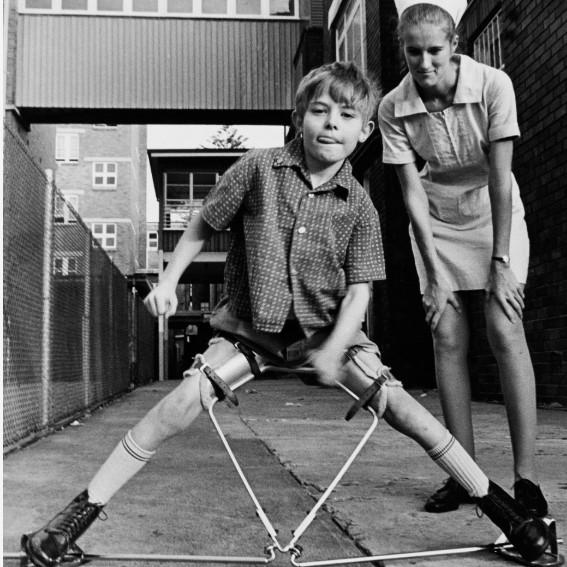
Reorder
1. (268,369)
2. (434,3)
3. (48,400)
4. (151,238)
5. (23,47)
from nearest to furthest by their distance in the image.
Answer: (268,369) < (434,3) < (48,400) < (23,47) < (151,238)

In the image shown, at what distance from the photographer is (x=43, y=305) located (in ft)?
18.9

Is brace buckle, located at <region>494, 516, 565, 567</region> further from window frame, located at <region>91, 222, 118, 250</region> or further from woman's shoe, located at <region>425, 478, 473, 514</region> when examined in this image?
window frame, located at <region>91, 222, 118, 250</region>

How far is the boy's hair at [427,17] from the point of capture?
2.72m

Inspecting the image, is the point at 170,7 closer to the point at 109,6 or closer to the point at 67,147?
the point at 109,6

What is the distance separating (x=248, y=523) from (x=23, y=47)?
16453 millimetres

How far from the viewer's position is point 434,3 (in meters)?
2.75

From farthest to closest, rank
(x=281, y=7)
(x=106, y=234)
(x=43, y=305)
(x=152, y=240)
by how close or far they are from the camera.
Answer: (x=152, y=240) < (x=106, y=234) < (x=281, y=7) < (x=43, y=305)

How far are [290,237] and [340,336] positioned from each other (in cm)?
35

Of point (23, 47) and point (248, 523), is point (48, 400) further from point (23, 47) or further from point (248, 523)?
point (23, 47)

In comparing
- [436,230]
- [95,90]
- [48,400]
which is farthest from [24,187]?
[95,90]

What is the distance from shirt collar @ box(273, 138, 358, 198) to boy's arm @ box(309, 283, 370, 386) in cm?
32

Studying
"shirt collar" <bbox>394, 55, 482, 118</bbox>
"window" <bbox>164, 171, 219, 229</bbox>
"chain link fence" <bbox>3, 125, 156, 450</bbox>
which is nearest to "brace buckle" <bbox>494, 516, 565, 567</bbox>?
"shirt collar" <bbox>394, 55, 482, 118</bbox>

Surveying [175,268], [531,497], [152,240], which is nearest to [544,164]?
[531,497]

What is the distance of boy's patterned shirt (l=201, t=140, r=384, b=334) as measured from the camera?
96.1 inches
